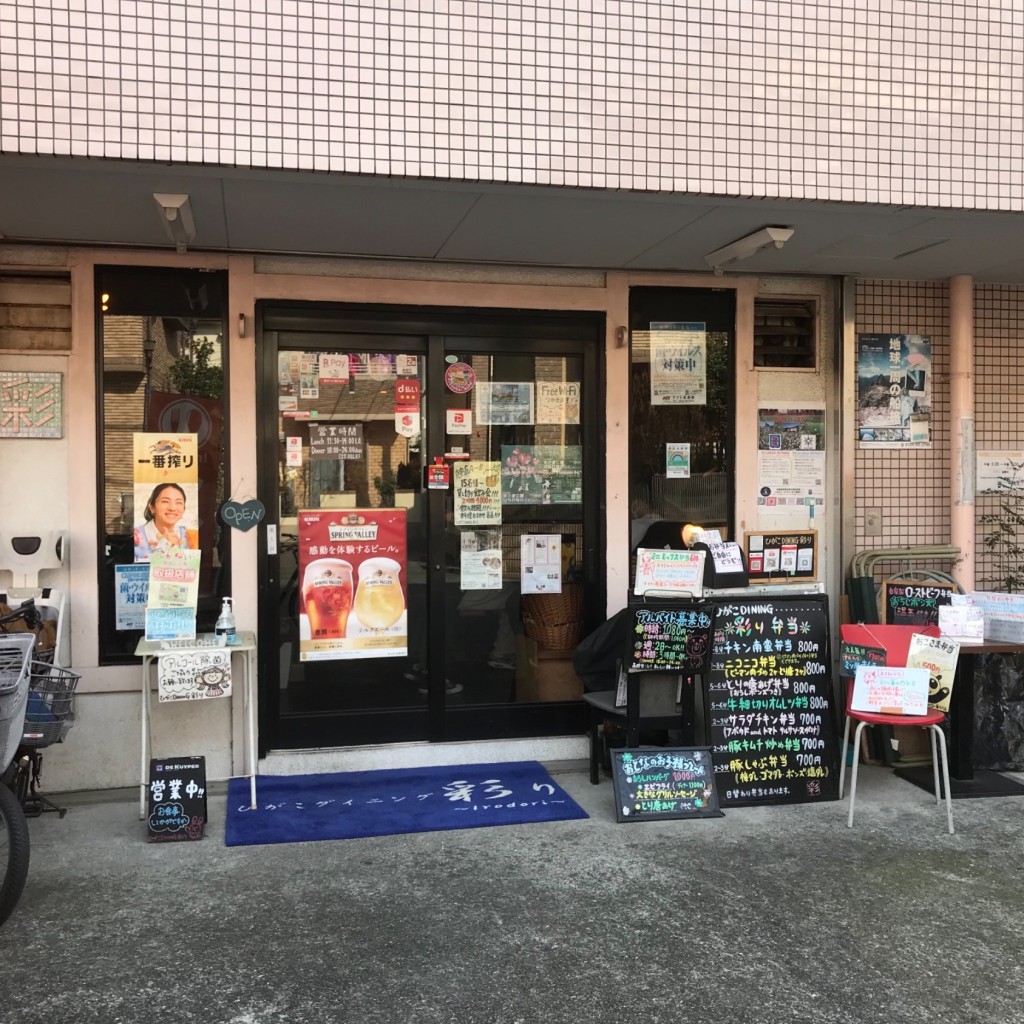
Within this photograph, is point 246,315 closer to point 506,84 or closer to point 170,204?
point 170,204

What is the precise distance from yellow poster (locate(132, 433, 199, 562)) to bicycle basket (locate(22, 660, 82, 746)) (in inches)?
42.9

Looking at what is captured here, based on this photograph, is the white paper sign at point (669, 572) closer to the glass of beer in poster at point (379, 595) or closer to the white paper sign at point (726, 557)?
the white paper sign at point (726, 557)

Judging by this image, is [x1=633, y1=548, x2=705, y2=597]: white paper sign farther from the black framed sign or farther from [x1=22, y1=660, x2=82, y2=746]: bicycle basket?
[x1=22, y1=660, x2=82, y2=746]: bicycle basket

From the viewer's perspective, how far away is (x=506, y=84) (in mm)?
4172

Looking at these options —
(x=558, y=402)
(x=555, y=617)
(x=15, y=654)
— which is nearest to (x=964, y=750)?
(x=555, y=617)

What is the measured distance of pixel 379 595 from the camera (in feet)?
19.0

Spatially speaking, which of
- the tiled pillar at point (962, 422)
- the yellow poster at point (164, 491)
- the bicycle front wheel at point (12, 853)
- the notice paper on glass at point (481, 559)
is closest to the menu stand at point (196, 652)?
the yellow poster at point (164, 491)

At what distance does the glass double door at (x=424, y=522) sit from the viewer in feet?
18.6

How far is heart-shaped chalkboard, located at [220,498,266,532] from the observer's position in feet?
17.8

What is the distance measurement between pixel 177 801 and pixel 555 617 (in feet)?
8.22

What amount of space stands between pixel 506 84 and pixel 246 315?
213cm

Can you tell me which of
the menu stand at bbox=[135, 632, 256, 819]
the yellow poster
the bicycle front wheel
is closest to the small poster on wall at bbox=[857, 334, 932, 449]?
the menu stand at bbox=[135, 632, 256, 819]

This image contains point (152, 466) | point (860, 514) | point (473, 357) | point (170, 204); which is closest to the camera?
point (170, 204)

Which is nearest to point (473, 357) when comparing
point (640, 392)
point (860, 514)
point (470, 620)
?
point (640, 392)
